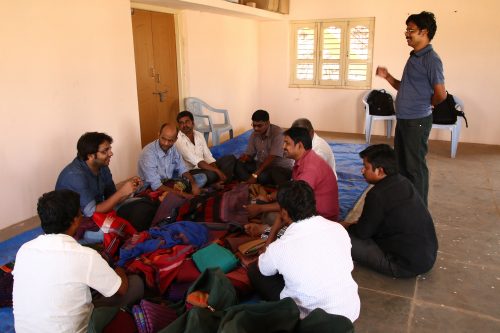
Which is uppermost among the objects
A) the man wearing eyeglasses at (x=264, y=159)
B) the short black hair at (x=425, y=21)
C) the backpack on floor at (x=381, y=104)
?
the short black hair at (x=425, y=21)

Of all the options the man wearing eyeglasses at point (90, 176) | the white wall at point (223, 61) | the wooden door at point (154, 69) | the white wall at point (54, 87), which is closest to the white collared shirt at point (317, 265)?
the man wearing eyeglasses at point (90, 176)

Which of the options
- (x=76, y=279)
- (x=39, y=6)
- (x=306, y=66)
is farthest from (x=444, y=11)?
(x=76, y=279)

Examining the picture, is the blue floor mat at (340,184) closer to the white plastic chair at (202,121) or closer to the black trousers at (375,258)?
the white plastic chair at (202,121)

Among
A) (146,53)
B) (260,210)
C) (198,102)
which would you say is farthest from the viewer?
(198,102)

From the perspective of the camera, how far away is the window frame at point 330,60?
23.2 feet

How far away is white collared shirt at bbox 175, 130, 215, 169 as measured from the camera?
4.17 metres

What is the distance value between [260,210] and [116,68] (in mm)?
2420

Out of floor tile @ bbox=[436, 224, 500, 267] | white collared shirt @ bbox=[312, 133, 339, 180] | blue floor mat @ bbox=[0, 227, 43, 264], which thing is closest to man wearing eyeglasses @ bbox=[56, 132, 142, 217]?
blue floor mat @ bbox=[0, 227, 43, 264]

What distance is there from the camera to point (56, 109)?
3.83 metres

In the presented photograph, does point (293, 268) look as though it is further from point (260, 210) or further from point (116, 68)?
point (116, 68)

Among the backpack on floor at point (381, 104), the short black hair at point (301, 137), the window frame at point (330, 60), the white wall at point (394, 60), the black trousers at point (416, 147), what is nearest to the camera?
the short black hair at point (301, 137)

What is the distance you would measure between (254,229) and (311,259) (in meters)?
1.26

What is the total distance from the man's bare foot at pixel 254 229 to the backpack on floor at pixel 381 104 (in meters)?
4.33

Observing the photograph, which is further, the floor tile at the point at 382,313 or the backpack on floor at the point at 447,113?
the backpack on floor at the point at 447,113
